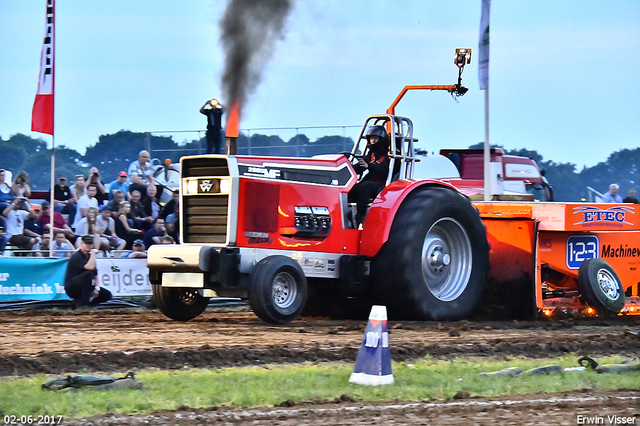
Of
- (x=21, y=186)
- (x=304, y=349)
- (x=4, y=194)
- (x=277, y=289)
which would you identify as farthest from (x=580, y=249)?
(x=4, y=194)

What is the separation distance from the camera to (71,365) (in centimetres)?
729

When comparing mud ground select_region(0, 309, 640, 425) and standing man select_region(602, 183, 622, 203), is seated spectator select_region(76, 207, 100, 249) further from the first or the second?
standing man select_region(602, 183, 622, 203)

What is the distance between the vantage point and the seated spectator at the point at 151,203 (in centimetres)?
1694

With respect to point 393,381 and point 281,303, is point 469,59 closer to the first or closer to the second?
point 281,303

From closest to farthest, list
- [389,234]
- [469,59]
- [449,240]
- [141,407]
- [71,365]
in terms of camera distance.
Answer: [141,407], [71,365], [389,234], [449,240], [469,59]

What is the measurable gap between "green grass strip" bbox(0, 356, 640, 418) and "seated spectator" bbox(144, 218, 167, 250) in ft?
29.7

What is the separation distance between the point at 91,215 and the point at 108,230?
0.37 metres

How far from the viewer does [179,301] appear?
11125 millimetres

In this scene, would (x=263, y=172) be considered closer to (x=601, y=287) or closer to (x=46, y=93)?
(x=601, y=287)

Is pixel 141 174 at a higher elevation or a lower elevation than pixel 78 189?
higher

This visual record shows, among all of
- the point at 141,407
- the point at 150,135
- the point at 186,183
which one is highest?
the point at 150,135

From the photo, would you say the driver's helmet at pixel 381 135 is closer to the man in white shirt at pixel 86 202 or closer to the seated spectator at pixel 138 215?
the seated spectator at pixel 138 215

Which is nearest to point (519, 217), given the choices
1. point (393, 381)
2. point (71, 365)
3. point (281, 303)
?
point (281, 303)

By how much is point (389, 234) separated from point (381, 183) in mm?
733
